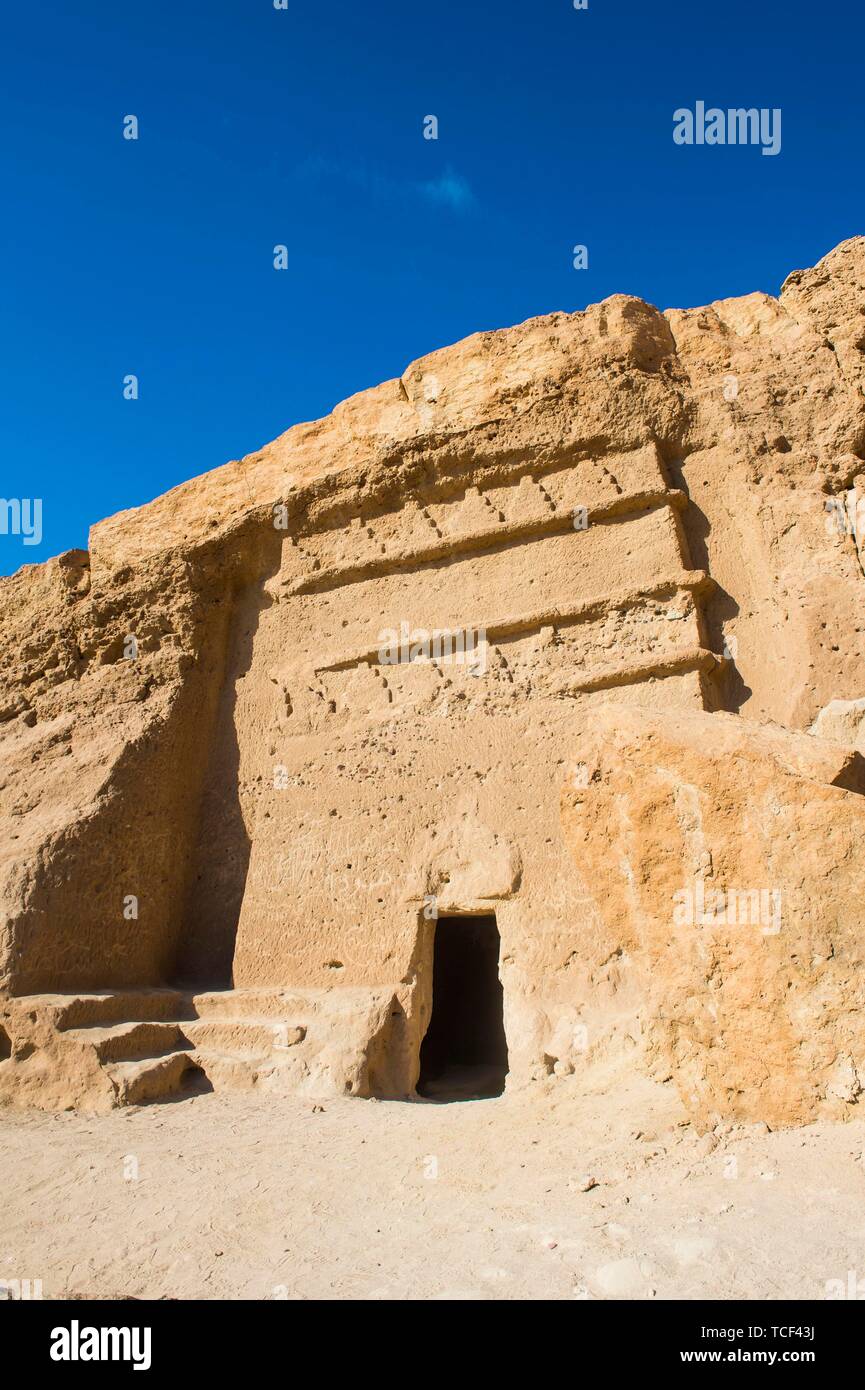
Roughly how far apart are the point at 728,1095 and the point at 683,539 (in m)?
5.25

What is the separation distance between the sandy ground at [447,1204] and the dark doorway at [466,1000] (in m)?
4.64

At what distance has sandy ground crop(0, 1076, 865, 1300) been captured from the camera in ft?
10.1

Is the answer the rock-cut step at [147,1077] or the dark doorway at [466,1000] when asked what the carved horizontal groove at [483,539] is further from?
the rock-cut step at [147,1077]

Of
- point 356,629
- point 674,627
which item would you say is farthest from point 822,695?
point 356,629

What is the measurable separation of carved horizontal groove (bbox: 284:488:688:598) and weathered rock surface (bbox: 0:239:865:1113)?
1.1 inches

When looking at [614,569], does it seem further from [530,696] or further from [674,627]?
[530,696]

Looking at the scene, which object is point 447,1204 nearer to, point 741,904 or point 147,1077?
point 741,904

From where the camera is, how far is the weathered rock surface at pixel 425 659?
7.32 metres

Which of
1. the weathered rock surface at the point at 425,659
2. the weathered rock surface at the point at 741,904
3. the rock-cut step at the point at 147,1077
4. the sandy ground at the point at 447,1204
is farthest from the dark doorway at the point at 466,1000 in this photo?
the weathered rock surface at the point at 741,904

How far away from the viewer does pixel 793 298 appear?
8539 mm

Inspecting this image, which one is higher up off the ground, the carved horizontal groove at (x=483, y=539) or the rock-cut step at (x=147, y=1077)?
the carved horizontal groove at (x=483, y=539)

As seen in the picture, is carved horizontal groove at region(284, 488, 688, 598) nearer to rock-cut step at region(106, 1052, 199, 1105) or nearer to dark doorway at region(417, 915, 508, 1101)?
dark doorway at region(417, 915, 508, 1101)

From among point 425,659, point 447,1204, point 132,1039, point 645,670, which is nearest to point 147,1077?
point 132,1039

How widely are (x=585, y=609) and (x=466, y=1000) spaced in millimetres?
5200
